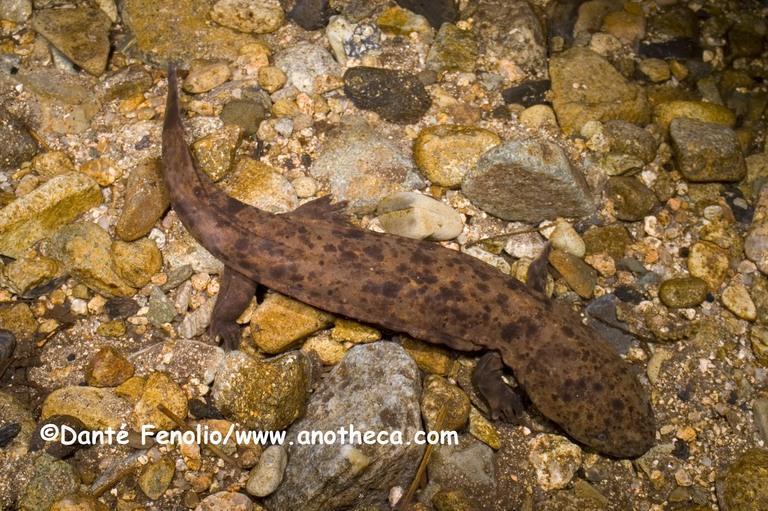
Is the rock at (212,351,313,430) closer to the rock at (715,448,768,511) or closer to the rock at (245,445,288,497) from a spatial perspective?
the rock at (245,445,288,497)

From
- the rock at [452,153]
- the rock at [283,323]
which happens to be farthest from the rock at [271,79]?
the rock at [283,323]

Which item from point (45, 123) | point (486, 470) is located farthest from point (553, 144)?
point (45, 123)

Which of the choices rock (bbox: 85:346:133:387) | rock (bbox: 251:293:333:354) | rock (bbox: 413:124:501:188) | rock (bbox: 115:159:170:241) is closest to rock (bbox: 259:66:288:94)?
rock (bbox: 115:159:170:241)

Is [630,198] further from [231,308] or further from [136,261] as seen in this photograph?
[136,261]

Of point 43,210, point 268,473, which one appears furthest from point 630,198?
point 43,210

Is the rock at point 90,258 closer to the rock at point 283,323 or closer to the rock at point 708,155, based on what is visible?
the rock at point 283,323

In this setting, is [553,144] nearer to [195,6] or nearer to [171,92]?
[171,92]
